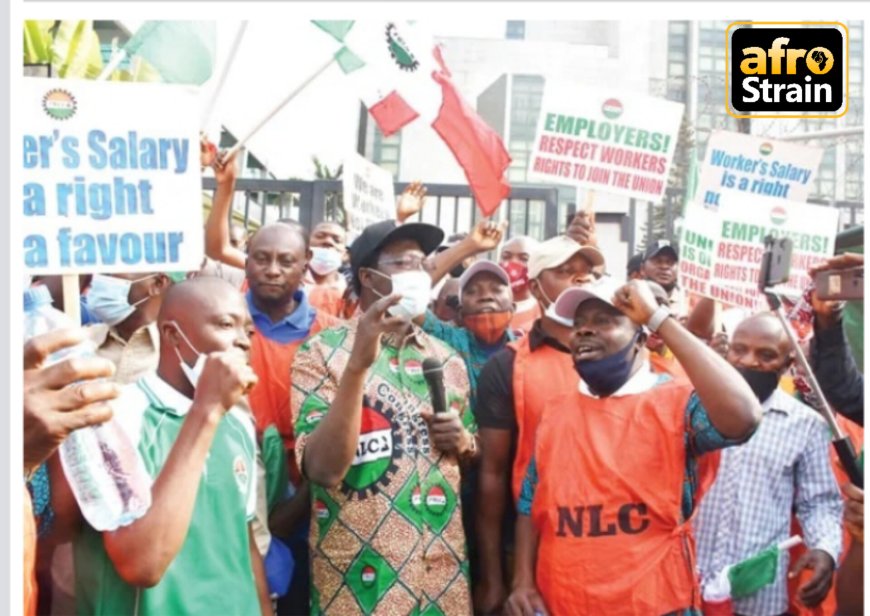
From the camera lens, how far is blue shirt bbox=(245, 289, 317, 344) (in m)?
3.72

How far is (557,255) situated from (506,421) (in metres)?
0.84

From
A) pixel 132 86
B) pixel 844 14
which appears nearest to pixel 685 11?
pixel 844 14

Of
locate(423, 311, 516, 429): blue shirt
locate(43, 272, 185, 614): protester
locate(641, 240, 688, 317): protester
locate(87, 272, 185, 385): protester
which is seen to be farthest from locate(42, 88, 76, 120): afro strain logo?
locate(641, 240, 688, 317): protester

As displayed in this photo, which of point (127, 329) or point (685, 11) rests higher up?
point (685, 11)

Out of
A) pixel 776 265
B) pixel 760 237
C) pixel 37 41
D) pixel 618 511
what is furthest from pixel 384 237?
pixel 37 41

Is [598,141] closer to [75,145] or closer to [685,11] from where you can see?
[685,11]

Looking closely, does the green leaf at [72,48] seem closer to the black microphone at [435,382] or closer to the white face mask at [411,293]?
the white face mask at [411,293]

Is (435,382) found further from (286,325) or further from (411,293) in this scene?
(286,325)

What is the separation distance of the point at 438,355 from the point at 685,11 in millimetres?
1393

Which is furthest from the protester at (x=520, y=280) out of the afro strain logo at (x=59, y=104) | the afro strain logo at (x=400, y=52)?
the afro strain logo at (x=59, y=104)

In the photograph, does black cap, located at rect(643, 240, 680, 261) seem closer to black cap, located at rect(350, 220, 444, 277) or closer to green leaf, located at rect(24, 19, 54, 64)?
black cap, located at rect(350, 220, 444, 277)

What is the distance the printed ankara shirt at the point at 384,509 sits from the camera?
299cm

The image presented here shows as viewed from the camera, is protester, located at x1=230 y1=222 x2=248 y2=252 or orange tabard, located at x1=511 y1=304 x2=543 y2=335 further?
protester, located at x1=230 y1=222 x2=248 y2=252

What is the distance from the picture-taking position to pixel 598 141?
5148 millimetres
